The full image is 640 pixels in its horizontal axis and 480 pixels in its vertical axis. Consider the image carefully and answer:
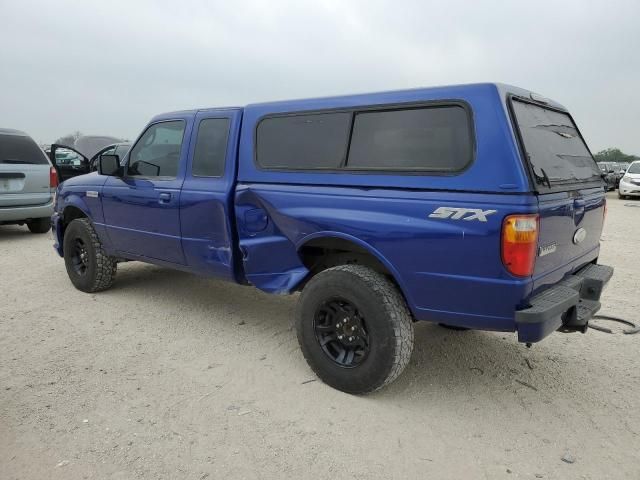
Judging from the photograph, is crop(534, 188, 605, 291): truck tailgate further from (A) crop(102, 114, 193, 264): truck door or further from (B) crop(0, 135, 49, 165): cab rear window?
(B) crop(0, 135, 49, 165): cab rear window

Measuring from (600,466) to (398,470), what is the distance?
1.05 meters

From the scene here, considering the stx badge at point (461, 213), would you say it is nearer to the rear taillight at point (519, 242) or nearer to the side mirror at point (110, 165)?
the rear taillight at point (519, 242)

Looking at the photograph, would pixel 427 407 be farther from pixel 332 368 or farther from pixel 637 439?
pixel 637 439

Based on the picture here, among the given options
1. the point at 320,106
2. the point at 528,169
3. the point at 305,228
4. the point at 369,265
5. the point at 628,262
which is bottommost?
the point at 628,262

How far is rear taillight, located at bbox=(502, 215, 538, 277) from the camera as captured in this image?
8.39ft

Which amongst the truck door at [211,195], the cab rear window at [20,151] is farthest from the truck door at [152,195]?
the cab rear window at [20,151]

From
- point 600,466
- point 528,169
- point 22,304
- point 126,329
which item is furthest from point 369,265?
point 22,304

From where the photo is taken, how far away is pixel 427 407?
3.14 meters

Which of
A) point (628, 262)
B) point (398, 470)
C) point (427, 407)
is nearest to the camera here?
point (398, 470)

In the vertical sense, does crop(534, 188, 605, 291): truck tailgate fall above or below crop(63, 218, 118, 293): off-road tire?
above

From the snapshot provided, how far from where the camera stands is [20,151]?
8438 millimetres

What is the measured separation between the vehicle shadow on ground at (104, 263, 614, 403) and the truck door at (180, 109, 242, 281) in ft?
2.50

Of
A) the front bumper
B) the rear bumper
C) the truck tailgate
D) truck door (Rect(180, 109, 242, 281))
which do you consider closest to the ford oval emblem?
the truck tailgate

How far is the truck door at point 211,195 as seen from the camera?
392 centimetres
